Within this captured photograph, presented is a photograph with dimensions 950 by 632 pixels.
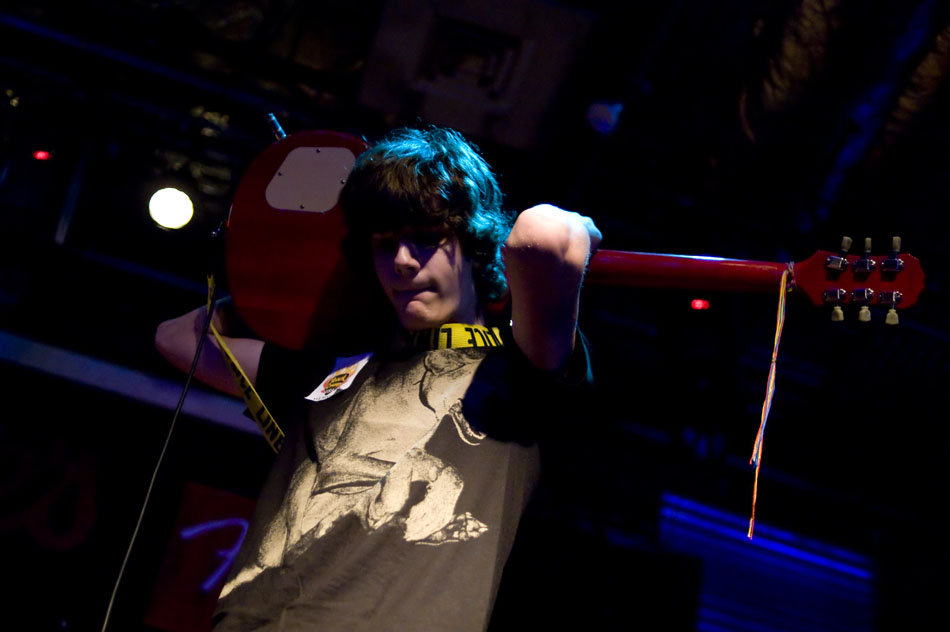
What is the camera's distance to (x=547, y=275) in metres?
1.19

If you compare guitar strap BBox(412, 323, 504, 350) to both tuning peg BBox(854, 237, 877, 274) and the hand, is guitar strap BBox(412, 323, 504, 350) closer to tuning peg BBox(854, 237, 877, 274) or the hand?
the hand

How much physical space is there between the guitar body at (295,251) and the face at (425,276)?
0.33m

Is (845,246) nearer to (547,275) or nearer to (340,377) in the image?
(547,275)

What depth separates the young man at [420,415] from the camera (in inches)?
49.2

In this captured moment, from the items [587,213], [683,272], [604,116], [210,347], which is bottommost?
[210,347]

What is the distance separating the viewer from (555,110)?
3605mm

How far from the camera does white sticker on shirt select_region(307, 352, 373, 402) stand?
164 cm

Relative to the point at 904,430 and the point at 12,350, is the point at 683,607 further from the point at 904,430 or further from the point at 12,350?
the point at 12,350

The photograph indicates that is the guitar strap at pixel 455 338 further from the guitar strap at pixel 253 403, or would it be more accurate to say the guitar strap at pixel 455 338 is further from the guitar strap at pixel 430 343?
the guitar strap at pixel 253 403

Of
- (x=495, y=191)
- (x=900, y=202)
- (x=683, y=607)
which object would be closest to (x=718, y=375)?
(x=683, y=607)

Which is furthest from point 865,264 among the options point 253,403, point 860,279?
point 253,403

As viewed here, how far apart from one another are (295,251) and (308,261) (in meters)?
0.06

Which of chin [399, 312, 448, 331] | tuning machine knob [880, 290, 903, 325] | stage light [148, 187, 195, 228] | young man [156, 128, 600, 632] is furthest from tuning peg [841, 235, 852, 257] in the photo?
stage light [148, 187, 195, 228]

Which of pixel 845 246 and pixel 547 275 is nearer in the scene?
pixel 547 275
